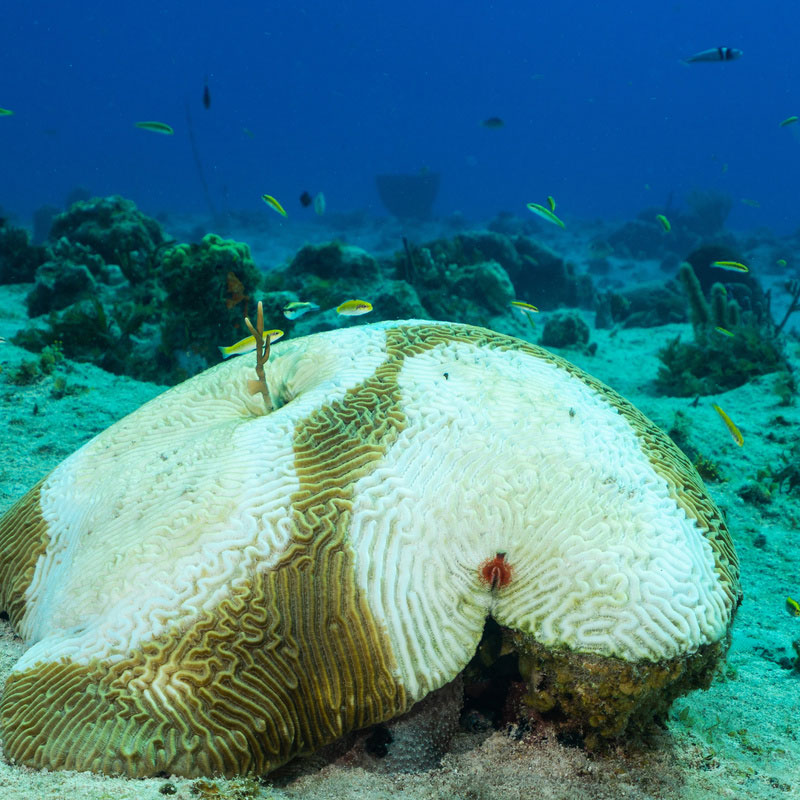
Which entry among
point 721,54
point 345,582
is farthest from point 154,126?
point 345,582

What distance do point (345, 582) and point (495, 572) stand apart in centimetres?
70

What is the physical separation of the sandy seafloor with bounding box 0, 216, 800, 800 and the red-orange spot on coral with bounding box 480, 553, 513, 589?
2.44ft

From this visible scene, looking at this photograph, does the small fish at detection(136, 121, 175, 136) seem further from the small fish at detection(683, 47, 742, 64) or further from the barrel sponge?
the small fish at detection(683, 47, 742, 64)

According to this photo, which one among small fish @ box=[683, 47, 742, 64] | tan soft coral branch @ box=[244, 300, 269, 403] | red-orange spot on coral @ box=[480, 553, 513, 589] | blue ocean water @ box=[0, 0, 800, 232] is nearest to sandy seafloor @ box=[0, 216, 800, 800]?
red-orange spot on coral @ box=[480, 553, 513, 589]

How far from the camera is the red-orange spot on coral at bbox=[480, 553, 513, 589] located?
8.41 feet

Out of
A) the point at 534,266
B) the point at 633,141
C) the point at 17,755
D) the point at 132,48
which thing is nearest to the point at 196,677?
the point at 17,755

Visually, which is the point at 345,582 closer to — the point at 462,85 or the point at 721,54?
the point at 721,54

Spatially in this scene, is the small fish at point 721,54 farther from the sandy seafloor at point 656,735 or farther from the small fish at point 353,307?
the small fish at point 353,307

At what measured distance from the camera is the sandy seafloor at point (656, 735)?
2.34 m

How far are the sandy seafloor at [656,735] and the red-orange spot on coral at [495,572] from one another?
0.74 m

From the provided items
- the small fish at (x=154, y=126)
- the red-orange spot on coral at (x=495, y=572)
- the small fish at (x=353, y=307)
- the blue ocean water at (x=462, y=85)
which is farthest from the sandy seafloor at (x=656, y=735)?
the blue ocean water at (x=462, y=85)

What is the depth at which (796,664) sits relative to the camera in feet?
11.5

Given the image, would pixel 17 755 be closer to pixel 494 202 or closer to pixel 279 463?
pixel 279 463

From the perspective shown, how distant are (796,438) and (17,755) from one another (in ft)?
24.6
